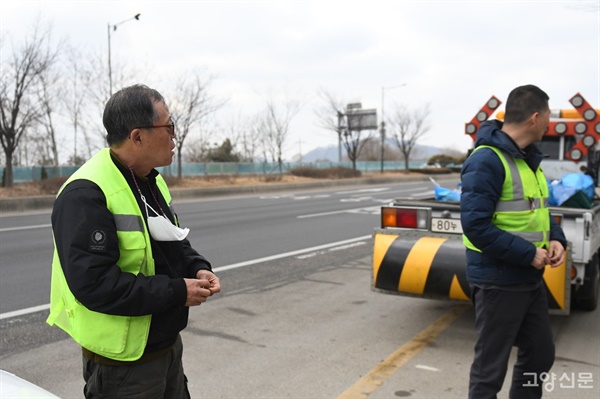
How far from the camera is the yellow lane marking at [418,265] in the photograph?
15.9ft

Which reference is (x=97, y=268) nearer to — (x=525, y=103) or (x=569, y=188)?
Answer: (x=525, y=103)

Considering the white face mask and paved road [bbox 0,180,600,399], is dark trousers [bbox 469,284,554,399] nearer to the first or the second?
paved road [bbox 0,180,600,399]

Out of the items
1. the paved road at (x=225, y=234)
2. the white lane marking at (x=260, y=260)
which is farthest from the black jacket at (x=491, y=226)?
the paved road at (x=225, y=234)

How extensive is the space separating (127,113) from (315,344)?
3288mm

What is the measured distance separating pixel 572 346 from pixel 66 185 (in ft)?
14.3

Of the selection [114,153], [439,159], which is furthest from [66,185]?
[439,159]

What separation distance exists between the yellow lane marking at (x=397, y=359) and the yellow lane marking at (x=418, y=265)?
45 centimetres

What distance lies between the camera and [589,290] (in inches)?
215

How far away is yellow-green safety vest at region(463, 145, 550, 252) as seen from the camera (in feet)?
10.0

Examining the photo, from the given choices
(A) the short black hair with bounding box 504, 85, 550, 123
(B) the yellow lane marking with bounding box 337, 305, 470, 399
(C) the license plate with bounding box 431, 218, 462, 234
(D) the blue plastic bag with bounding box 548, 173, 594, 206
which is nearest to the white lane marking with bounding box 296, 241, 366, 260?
(B) the yellow lane marking with bounding box 337, 305, 470, 399

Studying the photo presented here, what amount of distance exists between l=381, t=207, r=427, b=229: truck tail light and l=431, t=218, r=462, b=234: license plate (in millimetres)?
89

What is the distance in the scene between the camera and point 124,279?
1.95 m

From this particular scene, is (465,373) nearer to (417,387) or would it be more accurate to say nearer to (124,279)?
(417,387)

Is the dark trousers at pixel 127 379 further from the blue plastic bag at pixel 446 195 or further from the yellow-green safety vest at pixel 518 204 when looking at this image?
the blue plastic bag at pixel 446 195
